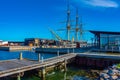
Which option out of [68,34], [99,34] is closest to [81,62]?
[99,34]

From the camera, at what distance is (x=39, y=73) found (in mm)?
30578

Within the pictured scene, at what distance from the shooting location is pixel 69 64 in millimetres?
41781

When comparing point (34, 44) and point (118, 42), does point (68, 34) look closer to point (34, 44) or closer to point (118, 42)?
point (34, 44)

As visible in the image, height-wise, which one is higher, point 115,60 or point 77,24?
point 77,24

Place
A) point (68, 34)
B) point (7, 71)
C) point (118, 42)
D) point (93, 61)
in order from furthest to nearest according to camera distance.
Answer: point (68, 34) < point (118, 42) < point (93, 61) < point (7, 71)

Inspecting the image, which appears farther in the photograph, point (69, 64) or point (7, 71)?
point (69, 64)

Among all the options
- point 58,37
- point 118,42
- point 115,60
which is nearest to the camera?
point 115,60

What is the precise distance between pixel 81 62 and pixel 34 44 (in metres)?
108

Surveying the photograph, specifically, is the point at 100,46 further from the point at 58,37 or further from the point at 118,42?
the point at 58,37

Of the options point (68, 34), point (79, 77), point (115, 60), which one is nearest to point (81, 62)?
point (115, 60)

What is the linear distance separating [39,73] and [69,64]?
1210 centimetres

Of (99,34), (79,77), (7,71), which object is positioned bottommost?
(79,77)

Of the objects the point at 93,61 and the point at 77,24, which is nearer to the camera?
the point at 93,61

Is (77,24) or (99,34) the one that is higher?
(77,24)
